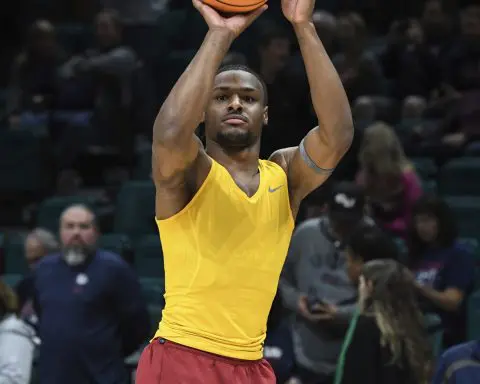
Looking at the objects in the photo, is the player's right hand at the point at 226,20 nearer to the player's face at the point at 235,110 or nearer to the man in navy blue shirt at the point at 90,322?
the player's face at the point at 235,110

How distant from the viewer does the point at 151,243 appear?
25.6 feet

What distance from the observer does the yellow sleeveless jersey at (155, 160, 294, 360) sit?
11.8 ft

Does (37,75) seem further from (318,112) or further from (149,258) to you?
(318,112)

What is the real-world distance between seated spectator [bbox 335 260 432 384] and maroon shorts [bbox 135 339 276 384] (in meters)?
1.17

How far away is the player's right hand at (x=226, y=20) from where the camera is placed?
3.46 meters

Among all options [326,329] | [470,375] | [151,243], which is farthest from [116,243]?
[470,375]

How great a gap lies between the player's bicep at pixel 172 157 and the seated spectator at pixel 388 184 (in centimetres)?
353

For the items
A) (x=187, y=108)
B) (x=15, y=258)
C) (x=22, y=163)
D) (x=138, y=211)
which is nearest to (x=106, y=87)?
(x=22, y=163)

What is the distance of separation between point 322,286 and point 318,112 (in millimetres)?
2662

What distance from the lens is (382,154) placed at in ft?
22.8

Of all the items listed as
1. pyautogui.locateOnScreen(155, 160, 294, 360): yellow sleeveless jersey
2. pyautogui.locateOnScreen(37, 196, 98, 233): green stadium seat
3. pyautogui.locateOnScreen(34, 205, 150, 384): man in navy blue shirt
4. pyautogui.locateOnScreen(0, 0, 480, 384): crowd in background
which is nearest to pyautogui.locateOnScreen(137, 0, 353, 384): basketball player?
pyautogui.locateOnScreen(155, 160, 294, 360): yellow sleeveless jersey

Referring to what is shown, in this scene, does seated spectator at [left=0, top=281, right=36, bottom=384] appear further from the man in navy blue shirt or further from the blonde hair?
the blonde hair

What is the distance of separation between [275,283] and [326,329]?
2.43 metres

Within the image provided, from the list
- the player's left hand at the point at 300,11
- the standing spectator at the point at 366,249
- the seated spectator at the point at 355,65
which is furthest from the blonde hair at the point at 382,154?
the player's left hand at the point at 300,11
